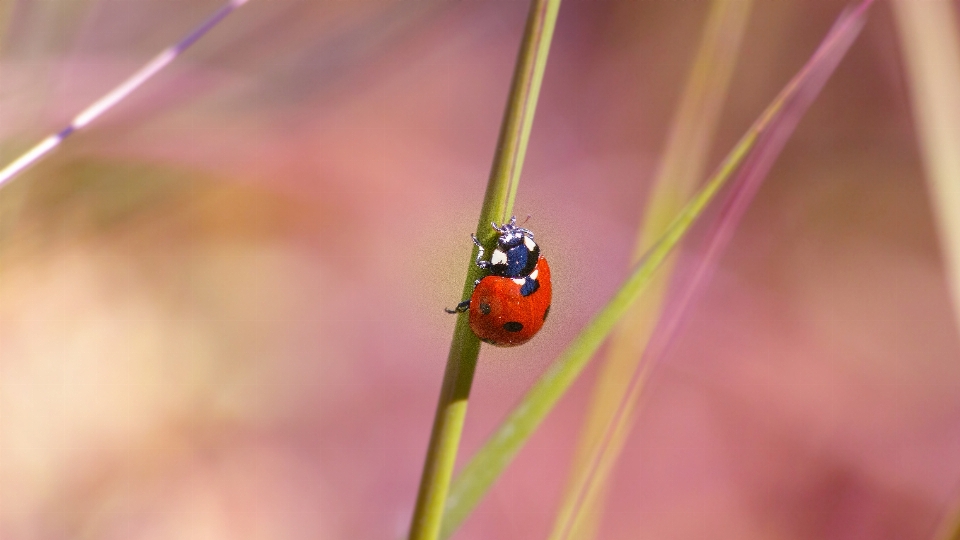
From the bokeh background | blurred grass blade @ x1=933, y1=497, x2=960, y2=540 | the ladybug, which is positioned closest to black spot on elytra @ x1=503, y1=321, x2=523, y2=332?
the ladybug

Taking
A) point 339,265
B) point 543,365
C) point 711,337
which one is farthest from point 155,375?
point 711,337

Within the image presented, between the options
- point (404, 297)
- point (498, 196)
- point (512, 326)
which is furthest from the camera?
point (404, 297)

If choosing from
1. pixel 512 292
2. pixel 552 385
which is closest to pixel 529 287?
pixel 512 292

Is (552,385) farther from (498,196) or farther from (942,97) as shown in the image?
(942,97)

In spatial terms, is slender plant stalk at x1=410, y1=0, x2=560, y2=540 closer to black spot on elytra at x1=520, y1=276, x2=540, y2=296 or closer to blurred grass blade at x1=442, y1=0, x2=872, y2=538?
blurred grass blade at x1=442, y1=0, x2=872, y2=538

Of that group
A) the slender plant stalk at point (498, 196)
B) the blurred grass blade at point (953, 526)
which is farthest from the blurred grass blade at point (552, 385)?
the blurred grass blade at point (953, 526)

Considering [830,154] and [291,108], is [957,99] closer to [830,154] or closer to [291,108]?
[830,154]

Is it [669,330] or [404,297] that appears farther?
[404,297]
